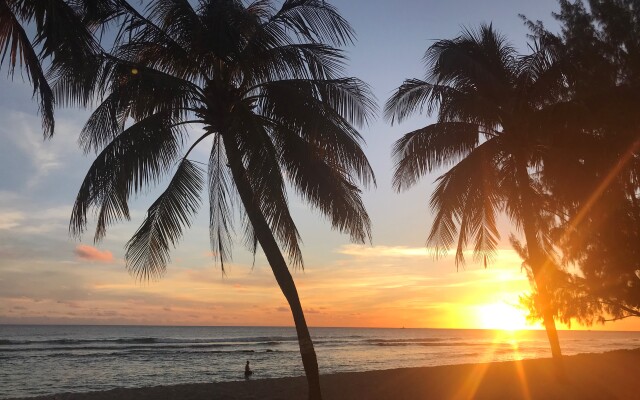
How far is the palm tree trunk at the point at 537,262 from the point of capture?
12.1m

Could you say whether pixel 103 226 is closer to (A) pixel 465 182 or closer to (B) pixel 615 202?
(A) pixel 465 182

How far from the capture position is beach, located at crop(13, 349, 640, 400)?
12.2m

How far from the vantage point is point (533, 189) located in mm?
14414

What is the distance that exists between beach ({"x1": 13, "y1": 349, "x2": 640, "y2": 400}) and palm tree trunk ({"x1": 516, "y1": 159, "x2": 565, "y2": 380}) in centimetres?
95

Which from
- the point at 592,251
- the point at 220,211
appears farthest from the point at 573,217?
the point at 220,211

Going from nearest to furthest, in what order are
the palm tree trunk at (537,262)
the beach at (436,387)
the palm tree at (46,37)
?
1. the palm tree at (46,37)
2. the palm tree trunk at (537,262)
3. the beach at (436,387)

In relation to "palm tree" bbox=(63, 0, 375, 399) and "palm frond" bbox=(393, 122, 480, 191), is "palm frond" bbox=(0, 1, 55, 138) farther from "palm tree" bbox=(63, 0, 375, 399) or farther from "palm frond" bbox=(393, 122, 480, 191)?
"palm frond" bbox=(393, 122, 480, 191)

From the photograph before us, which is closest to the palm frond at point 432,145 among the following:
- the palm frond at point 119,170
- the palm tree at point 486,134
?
the palm tree at point 486,134

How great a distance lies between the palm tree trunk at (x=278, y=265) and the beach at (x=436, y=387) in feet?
9.06

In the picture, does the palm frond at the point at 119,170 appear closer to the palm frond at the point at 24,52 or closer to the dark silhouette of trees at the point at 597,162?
the palm frond at the point at 24,52

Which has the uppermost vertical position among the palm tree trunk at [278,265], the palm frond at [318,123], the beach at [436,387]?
the palm frond at [318,123]

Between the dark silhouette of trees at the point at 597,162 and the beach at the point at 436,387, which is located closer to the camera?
the dark silhouette of trees at the point at 597,162

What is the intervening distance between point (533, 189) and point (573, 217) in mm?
1803

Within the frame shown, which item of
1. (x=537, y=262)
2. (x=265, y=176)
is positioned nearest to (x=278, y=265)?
(x=265, y=176)
